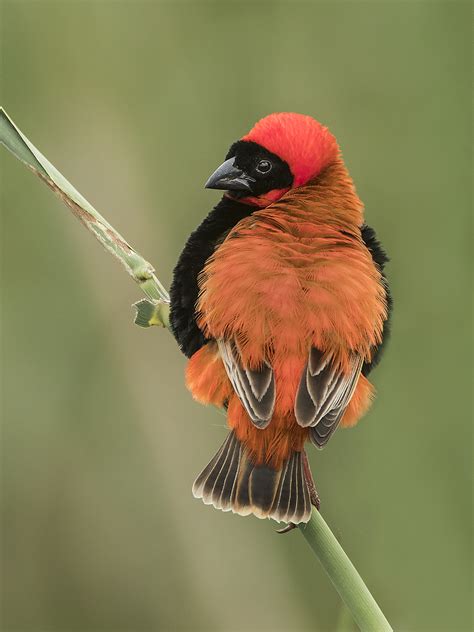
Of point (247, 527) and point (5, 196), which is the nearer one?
point (247, 527)

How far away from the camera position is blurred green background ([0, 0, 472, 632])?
379 cm

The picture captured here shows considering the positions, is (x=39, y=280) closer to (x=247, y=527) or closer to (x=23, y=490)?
(x=23, y=490)

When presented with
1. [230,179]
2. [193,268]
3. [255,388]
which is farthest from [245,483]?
[230,179]

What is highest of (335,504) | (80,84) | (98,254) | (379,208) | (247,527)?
(80,84)

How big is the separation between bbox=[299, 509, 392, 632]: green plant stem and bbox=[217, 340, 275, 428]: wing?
0.41m

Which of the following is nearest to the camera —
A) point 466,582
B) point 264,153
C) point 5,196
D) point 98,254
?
point 264,153

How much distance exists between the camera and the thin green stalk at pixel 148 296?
1.83 metres

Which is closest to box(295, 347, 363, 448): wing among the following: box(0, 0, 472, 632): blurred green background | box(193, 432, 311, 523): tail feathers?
box(193, 432, 311, 523): tail feathers

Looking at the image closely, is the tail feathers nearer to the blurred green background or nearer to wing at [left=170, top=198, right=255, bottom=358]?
wing at [left=170, top=198, right=255, bottom=358]

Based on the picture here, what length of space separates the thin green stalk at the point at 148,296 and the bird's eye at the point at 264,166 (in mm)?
723

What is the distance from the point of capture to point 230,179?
3.11m

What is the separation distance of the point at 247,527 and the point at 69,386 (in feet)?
3.54

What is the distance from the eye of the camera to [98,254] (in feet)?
12.9

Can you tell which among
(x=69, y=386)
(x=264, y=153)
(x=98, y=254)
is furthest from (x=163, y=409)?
(x=264, y=153)
